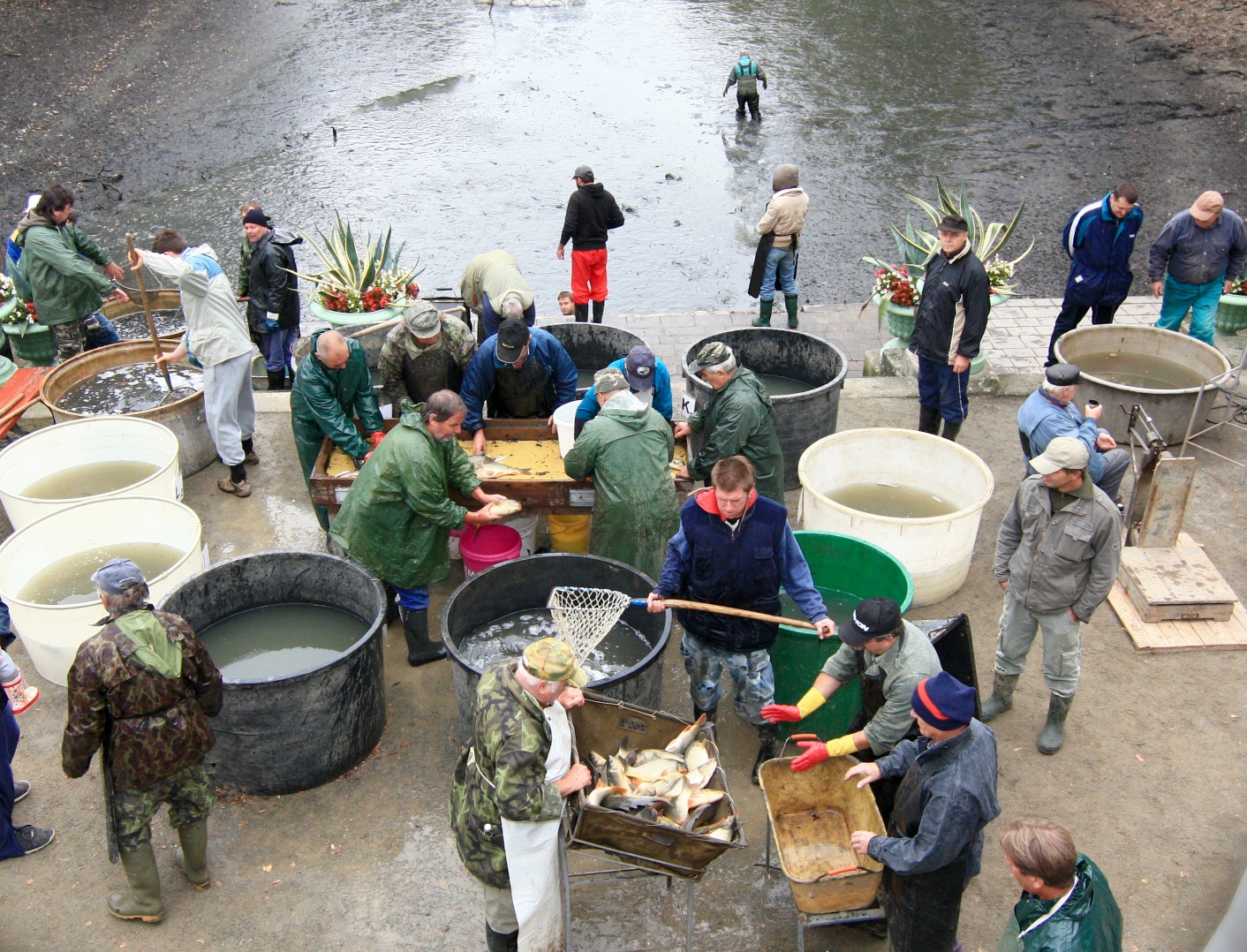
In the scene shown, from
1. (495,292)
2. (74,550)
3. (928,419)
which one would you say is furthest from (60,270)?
(928,419)

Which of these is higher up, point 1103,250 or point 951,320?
point 1103,250

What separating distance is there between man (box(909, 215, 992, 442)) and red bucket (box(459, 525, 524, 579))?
315cm

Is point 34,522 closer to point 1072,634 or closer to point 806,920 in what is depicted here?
point 806,920

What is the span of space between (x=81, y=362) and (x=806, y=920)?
21.6 ft

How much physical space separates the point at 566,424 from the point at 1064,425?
2902 mm

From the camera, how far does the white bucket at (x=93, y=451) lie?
20.9 feet

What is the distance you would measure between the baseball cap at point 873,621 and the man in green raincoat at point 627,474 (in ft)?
5.18

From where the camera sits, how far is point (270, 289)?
792 centimetres

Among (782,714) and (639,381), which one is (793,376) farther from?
(782,714)

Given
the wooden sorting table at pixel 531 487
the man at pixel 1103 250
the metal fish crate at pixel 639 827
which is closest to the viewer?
the metal fish crate at pixel 639 827

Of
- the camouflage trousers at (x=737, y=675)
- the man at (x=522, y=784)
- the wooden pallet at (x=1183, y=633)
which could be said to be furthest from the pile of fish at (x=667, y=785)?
the wooden pallet at (x=1183, y=633)

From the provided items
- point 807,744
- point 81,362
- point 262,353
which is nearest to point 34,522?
point 81,362

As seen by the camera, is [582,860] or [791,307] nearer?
[582,860]

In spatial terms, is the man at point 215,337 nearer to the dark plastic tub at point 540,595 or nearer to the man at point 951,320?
the dark plastic tub at point 540,595
